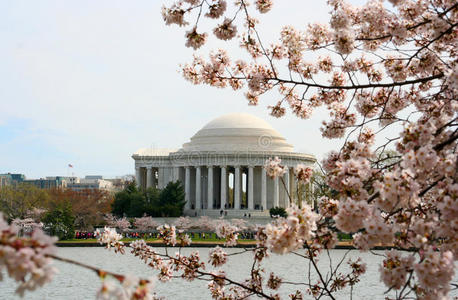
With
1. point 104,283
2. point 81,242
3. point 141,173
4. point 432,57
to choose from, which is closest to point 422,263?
point 104,283

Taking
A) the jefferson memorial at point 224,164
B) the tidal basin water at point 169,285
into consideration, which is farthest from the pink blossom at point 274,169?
the jefferson memorial at point 224,164

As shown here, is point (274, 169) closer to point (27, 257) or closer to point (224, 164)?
point (27, 257)

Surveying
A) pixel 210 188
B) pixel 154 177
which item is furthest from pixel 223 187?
pixel 154 177

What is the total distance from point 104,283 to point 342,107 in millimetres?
8352

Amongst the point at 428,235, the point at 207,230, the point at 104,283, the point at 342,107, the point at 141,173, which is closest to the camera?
the point at 104,283

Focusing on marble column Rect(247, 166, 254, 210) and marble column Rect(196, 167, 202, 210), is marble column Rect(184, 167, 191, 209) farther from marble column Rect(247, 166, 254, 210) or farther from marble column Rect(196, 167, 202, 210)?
marble column Rect(247, 166, 254, 210)

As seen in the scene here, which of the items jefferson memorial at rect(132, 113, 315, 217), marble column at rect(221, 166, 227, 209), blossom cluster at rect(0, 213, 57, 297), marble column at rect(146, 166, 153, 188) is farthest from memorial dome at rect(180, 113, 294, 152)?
blossom cluster at rect(0, 213, 57, 297)

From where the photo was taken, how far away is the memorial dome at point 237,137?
3634 inches

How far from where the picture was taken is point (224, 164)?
91.7 m

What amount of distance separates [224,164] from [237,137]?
543 centimetres

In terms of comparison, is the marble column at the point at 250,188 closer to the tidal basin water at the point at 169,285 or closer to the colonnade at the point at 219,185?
the colonnade at the point at 219,185

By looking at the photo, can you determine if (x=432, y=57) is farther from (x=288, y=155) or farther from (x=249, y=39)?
(x=288, y=155)

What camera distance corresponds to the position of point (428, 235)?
19.2 feet

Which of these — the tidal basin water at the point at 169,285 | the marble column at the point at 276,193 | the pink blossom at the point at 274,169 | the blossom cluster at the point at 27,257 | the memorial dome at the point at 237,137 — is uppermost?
the memorial dome at the point at 237,137
